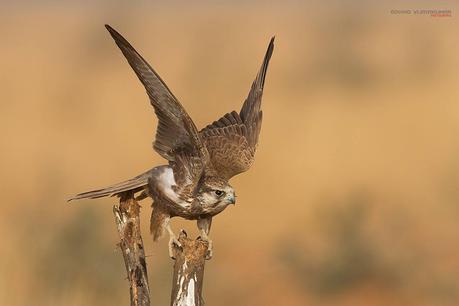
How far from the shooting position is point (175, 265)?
6512 millimetres

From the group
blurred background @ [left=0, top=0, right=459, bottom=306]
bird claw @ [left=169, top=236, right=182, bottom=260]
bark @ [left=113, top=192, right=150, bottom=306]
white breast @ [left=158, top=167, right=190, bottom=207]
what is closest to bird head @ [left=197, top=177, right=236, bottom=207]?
white breast @ [left=158, top=167, right=190, bottom=207]

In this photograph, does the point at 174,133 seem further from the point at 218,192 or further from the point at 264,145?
the point at 264,145

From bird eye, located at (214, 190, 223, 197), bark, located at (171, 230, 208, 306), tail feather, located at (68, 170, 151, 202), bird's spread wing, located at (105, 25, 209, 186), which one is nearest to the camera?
bark, located at (171, 230, 208, 306)

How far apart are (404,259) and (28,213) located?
4.25 m

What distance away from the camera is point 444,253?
12.3 meters

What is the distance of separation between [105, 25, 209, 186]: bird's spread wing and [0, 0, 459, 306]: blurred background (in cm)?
133

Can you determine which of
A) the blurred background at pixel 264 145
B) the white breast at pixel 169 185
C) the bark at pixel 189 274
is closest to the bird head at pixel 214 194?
the white breast at pixel 169 185

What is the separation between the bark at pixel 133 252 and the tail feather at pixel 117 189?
19 centimetres

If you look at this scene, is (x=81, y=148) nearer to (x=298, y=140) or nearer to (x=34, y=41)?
(x=298, y=140)

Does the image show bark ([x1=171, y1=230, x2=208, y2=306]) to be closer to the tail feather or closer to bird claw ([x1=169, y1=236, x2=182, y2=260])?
bird claw ([x1=169, y1=236, x2=182, y2=260])

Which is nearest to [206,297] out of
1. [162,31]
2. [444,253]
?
[444,253]

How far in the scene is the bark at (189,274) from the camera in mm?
6355

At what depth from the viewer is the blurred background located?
448 inches

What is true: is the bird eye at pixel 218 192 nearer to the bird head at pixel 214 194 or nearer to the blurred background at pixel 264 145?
the bird head at pixel 214 194
